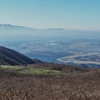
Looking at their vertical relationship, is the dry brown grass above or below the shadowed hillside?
above

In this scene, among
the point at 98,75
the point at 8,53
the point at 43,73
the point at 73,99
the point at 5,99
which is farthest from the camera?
the point at 8,53

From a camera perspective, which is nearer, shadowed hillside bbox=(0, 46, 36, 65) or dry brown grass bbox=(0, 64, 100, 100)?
dry brown grass bbox=(0, 64, 100, 100)

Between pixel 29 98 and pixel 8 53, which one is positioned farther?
pixel 8 53

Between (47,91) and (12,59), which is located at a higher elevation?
(47,91)

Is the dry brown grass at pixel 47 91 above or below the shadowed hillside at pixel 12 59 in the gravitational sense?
above

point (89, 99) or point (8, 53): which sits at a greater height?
point (89, 99)

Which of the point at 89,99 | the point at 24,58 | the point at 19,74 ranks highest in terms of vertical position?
the point at 89,99

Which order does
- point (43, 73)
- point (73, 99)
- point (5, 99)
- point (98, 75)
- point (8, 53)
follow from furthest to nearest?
point (8, 53), point (43, 73), point (98, 75), point (73, 99), point (5, 99)

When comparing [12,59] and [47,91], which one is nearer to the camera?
[47,91]

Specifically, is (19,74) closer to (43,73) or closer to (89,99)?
(43,73)

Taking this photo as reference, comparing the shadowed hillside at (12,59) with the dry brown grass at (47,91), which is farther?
the shadowed hillside at (12,59)

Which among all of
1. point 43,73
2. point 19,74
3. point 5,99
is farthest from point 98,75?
point 5,99
